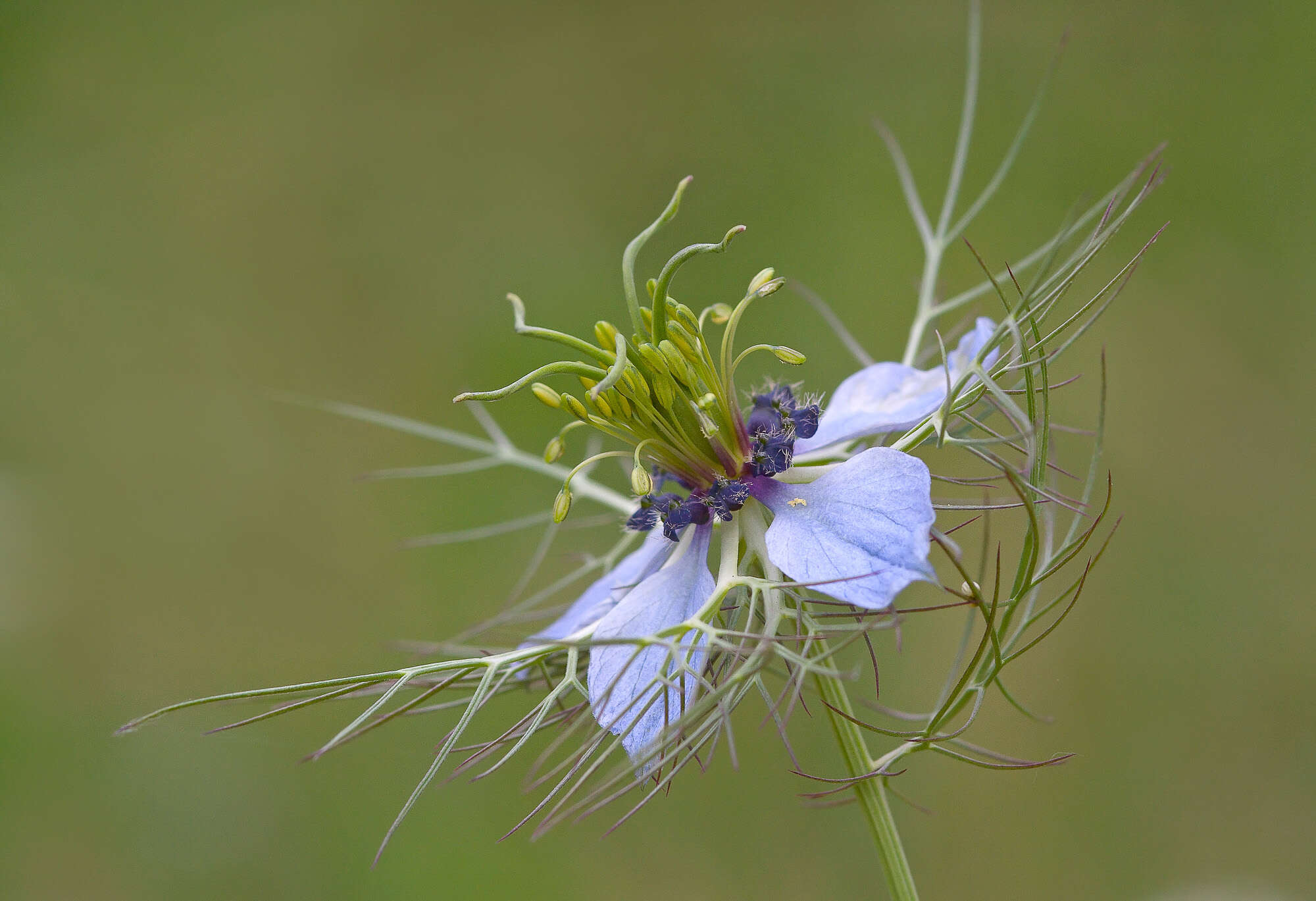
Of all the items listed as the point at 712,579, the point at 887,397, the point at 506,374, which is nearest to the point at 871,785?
the point at 712,579

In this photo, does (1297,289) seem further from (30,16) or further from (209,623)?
(30,16)

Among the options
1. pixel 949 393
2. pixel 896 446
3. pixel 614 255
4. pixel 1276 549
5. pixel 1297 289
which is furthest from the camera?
pixel 614 255

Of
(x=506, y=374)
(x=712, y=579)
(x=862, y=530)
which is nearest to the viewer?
(x=862, y=530)

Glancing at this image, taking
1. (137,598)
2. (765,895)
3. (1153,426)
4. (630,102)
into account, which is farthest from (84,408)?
(1153,426)

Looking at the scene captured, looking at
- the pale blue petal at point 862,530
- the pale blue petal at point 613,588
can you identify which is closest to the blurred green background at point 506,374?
the pale blue petal at point 613,588

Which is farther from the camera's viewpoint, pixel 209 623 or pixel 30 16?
pixel 30 16

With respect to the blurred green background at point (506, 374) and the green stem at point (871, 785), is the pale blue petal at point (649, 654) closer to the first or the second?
the green stem at point (871, 785)

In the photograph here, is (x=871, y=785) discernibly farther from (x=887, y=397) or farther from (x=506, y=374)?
(x=506, y=374)
